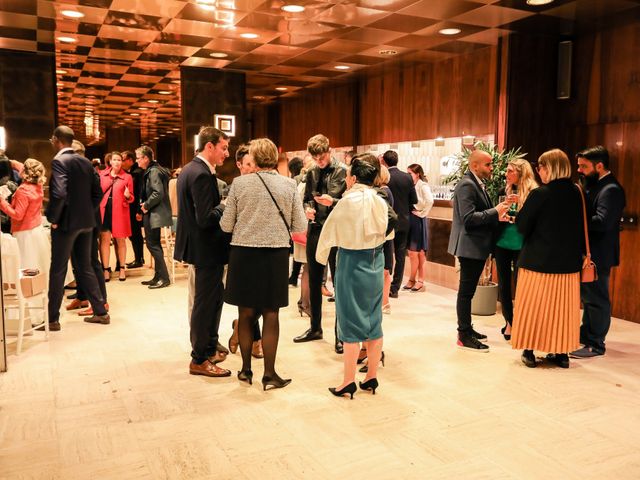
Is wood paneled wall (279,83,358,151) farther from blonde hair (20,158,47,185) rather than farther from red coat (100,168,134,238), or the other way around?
blonde hair (20,158,47,185)

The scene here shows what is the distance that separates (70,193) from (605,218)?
14.9 ft

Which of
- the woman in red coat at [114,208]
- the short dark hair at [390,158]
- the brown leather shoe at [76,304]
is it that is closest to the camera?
the brown leather shoe at [76,304]

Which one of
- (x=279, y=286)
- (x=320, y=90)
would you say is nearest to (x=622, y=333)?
(x=279, y=286)

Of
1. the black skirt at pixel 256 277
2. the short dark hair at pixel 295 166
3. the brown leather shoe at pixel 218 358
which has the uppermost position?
the short dark hair at pixel 295 166

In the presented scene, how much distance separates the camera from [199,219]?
3666 millimetres

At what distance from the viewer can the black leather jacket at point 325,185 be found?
4.59 metres

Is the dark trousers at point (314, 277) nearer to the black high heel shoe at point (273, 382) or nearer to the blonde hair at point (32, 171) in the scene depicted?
the black high heel shoe at point (273, 382)

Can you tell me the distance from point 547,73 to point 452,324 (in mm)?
3333

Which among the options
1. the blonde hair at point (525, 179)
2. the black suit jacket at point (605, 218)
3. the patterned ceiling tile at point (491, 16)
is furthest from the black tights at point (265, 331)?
the patterned ceiling tile at point (491, 16)

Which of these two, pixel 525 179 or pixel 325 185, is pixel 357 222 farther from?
pixel 525 179

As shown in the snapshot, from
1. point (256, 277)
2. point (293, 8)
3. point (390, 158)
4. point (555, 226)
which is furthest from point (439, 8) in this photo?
point (256, 277)

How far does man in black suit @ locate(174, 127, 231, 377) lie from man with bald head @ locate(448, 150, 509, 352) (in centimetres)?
190

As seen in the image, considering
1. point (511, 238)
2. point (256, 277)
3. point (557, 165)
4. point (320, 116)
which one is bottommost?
point (256, 277)

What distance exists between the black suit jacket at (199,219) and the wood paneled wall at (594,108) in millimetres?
4217
